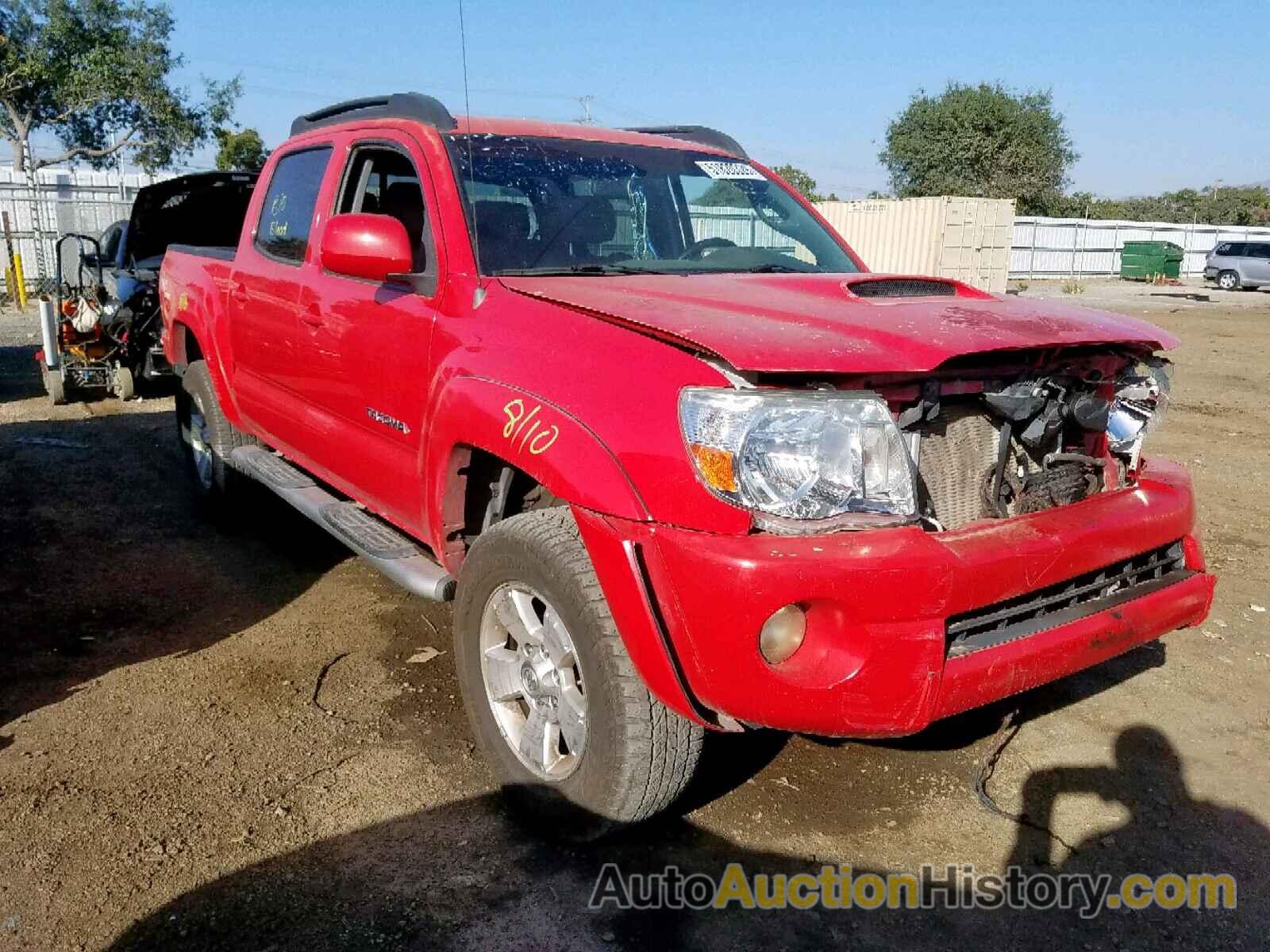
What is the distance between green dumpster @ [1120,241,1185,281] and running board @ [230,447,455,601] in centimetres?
3782

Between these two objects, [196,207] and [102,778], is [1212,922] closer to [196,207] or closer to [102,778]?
[102,778]

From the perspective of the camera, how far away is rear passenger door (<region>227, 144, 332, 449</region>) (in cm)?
437

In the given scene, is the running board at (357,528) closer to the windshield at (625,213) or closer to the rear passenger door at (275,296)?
the rear passenger door at (275,296)

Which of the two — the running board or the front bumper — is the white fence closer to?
the running board

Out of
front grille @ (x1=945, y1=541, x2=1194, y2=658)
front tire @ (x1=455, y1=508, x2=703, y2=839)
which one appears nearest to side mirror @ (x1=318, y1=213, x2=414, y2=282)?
front tire @ (x1=455, y1=508, x2=703, y2=839)

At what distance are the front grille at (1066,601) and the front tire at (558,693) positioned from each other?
0.74 metres

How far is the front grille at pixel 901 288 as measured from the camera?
304cm

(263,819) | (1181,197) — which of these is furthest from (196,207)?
(1181,197)

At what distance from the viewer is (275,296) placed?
4469mm

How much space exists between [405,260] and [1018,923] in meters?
2.57

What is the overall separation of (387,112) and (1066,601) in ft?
10.0

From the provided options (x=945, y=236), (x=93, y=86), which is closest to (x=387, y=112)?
(x=945, y=236)

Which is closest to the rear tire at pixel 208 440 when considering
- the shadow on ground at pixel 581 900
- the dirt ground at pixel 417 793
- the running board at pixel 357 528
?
the running board at pixel 357 528

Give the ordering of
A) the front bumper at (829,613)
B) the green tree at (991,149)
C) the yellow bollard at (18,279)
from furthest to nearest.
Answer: the green tree at (991,149) < the yellow bollard at (18,279) < the front bumper at (829,613)
